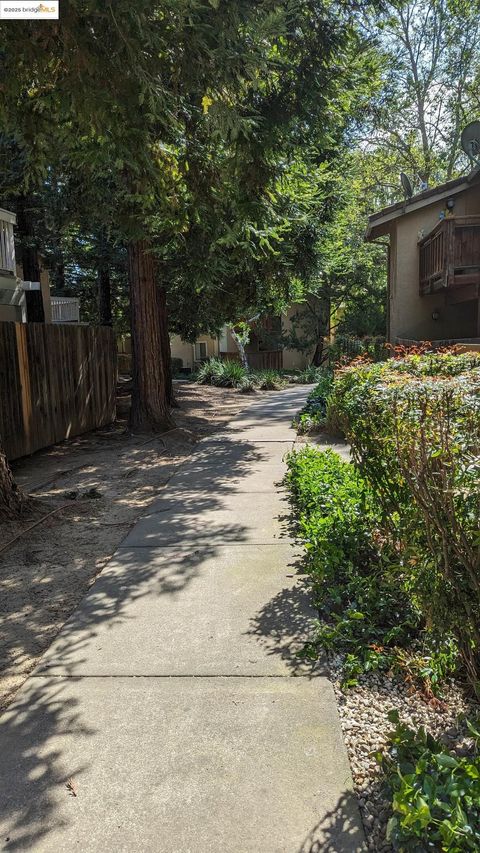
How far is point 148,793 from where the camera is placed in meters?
2.29

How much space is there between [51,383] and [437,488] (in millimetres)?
8622

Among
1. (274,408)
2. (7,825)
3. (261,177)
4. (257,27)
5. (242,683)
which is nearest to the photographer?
(7,825)

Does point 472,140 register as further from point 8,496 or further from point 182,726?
point 182,726

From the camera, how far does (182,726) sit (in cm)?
269

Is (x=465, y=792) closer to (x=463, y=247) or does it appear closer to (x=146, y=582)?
(x=146, y=582)

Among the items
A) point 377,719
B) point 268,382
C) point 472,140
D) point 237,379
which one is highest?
point 472,140

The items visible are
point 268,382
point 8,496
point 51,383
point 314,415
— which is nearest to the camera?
point 8,496

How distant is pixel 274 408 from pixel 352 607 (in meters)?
12.9

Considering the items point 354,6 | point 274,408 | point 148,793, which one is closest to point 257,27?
point 354,6

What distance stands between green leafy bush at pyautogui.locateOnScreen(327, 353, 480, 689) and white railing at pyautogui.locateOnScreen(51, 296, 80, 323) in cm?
1846

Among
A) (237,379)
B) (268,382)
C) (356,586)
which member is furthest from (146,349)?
(237,379)

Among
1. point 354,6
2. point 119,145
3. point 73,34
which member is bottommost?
point 119,145

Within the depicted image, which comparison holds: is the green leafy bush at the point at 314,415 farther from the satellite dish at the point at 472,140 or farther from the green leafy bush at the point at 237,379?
the green leafy bush at the point at 237,379

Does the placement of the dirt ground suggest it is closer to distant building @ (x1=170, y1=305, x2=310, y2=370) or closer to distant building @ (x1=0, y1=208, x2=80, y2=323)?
distant building @ (x1=0, y1=208, x2=80, y2=323)
